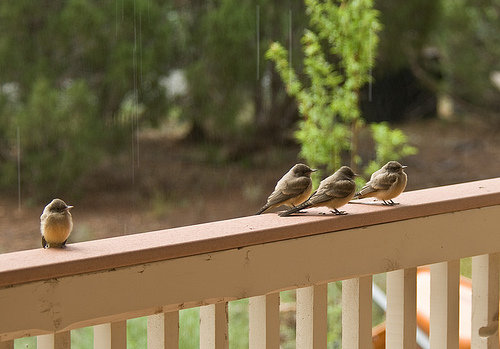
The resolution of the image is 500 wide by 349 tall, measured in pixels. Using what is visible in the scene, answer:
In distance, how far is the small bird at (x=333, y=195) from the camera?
3.23 ft

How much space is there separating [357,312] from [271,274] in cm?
15

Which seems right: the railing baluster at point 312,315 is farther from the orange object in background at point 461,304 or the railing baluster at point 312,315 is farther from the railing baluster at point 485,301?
the orange object in background at point 461,304

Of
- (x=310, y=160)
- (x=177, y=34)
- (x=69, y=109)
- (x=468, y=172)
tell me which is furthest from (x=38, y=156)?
(x=468, y=172)

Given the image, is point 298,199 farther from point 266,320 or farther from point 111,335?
point 111,335

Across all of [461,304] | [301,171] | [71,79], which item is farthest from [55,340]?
[71,79]

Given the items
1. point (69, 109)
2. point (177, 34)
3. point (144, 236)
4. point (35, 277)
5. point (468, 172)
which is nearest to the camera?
point (35, 277)

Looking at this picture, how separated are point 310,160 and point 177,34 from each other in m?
2.44

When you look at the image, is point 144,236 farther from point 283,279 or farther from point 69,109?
point 69,109

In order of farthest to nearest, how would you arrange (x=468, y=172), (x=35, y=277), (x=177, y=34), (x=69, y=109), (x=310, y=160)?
(x=468, y=172) → (x=177, y=34) → (x=69, y=109) → (x=310, y=160) → (x=35, y=277)

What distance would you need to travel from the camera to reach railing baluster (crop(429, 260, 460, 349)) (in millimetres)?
1062

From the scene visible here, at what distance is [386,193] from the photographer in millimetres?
1040

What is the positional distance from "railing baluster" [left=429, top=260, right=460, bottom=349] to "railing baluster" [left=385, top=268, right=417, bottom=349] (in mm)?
46

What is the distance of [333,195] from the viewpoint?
995 mm

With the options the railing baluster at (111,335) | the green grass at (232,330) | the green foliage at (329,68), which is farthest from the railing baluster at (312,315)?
the green foliage at (329,68)
